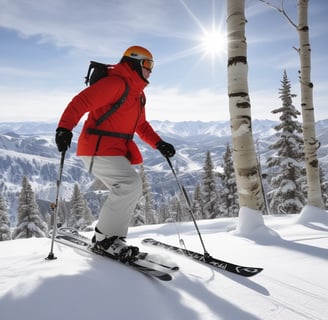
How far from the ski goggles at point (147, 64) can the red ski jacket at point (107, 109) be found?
189mm

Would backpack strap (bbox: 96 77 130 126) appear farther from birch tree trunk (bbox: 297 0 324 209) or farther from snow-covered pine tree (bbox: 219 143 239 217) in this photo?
snow-covered pine tree (bbox: 219 143 239 217)

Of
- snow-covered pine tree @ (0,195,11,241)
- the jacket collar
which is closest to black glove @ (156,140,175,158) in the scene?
the jacket collar

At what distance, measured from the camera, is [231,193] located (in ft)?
101

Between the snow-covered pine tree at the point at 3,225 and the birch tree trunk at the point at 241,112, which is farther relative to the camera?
the snow-covered pine tree at the point at 3,225

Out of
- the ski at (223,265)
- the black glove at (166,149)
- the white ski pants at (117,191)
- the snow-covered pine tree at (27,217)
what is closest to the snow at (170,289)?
the ski at (223,265)

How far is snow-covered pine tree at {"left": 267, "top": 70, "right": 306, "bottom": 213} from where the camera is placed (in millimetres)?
21750

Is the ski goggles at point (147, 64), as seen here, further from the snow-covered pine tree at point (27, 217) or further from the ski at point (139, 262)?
the snow-covered pine tree at point (27, 217)

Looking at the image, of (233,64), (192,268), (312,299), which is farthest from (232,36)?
(312,299)

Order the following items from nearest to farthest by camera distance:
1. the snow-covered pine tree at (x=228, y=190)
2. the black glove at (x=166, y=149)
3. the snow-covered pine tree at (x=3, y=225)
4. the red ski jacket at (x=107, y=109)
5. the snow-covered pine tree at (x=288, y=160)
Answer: the red ski jacket at (x=107, y=109) → the black glove at (x=166, y=149) → the snow-covered pine tree at (x=288, y=160) → the snow-covered pine tree at (x=3, y=225) → the snow-covered pine tree at (x=228, y=190)

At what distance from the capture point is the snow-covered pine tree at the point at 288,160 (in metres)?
21.8

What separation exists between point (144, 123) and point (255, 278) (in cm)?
283

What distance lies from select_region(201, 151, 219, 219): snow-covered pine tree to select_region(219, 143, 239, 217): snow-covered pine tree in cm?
298

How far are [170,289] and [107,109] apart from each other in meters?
2.22

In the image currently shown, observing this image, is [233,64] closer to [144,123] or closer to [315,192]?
[144,123]
